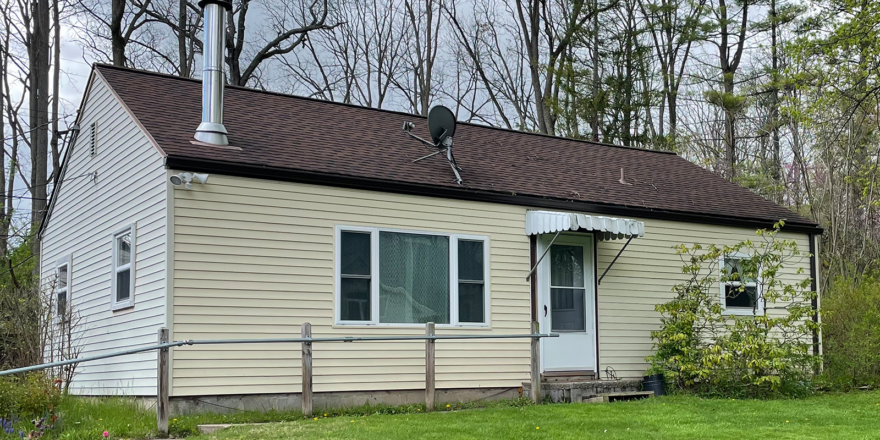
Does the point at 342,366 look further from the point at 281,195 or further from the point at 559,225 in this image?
the point at 559,225

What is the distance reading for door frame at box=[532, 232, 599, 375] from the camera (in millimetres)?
12367

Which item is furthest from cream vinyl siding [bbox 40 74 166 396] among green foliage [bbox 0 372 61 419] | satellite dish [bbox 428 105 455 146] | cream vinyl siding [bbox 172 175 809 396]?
satellite dish [bbox 428 105 455 146]

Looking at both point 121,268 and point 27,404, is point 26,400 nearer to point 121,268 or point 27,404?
point 27,404

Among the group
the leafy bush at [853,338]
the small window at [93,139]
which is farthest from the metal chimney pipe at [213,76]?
the leafy bush at [853,338]

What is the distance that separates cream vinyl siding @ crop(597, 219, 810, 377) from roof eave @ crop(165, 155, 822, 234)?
29 centimetres

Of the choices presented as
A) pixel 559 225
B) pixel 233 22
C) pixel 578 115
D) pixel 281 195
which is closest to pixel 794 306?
pixel 559 225

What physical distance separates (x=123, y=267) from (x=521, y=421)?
18.0 ft

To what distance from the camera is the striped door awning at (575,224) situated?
38.6 ft

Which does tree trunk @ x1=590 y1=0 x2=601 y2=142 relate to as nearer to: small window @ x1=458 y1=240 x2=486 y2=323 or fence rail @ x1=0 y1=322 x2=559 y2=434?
small window @ x1=458 y1=240 x2=486 y2=323

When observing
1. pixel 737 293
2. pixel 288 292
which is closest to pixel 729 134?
pixel 737 293

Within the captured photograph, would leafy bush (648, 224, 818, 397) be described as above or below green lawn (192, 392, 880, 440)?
above

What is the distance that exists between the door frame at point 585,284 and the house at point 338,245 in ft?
0.12

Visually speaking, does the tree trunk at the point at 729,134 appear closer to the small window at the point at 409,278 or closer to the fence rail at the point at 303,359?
the small window at the point at 409,278

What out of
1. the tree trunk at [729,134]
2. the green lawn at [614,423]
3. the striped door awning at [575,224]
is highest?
the tree trunk at [729,134]
